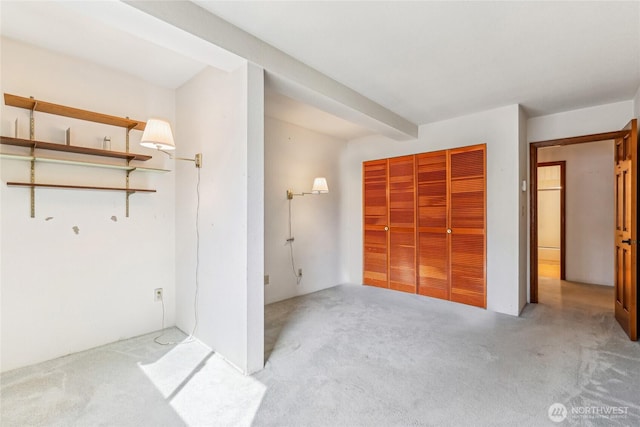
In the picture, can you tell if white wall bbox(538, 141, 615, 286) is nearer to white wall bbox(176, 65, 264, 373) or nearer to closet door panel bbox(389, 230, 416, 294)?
closet door panel bbox(389, 230, 416, 294)

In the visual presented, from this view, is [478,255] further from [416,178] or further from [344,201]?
[344,201]

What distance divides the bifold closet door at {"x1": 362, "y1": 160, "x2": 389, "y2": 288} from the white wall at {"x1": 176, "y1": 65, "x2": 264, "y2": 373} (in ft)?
8.99

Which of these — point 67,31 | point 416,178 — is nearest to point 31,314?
point 67,31

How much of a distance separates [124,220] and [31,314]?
922 millimetres

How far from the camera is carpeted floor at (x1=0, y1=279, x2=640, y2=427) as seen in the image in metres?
1.65

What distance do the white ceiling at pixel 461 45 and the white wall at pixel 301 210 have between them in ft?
4.68

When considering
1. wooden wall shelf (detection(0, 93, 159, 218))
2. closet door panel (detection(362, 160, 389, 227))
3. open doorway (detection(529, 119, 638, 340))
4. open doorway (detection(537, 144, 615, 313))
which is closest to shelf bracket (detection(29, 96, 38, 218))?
wooden wall shelf (detection(0, 93, 159, 218))

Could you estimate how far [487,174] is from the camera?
3514 mm

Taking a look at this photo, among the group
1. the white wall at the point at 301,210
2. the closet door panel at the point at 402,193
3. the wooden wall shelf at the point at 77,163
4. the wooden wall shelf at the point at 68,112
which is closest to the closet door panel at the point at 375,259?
the closet door panel at the point at 402,193

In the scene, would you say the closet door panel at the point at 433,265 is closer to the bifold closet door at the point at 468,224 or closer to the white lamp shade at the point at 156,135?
the bifold closet door at the point at 468,224

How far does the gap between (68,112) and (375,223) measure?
3834 mm

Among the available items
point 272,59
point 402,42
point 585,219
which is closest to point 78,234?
point 272,59

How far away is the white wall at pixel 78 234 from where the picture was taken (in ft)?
6.91

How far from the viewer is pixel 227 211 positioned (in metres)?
2.24
